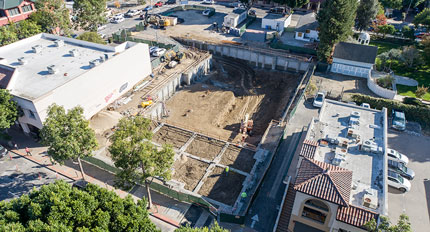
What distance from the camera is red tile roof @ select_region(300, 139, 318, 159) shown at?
1157 inches

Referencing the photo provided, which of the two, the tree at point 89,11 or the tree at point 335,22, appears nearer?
the tree at point 335,22

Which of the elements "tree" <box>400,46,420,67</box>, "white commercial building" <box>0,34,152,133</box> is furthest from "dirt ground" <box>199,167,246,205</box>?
"tree" <box>400,46,420,67</box>

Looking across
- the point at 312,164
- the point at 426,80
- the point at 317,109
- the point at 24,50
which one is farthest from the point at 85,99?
the point at 426,80

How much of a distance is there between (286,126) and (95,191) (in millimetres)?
28412

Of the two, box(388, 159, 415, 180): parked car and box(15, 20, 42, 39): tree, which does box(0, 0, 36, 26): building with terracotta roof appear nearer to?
box(15, 20, 42, 39): tree

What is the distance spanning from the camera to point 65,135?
101 ft

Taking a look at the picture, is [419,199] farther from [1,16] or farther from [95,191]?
[1,16]

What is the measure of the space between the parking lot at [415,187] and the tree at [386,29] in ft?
118

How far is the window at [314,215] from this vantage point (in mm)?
26448

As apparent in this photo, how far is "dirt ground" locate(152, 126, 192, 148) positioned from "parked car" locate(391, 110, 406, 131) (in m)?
31.2

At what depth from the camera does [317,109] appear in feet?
161

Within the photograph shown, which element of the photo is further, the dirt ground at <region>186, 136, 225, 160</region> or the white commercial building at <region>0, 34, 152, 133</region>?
the dirt ground at <region>186, 136, 225, 160</region>

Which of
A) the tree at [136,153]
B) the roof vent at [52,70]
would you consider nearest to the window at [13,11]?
the roof vent at [52,70]

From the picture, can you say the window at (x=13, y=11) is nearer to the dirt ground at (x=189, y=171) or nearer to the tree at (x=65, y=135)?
the tree at (x=65, y=135)
